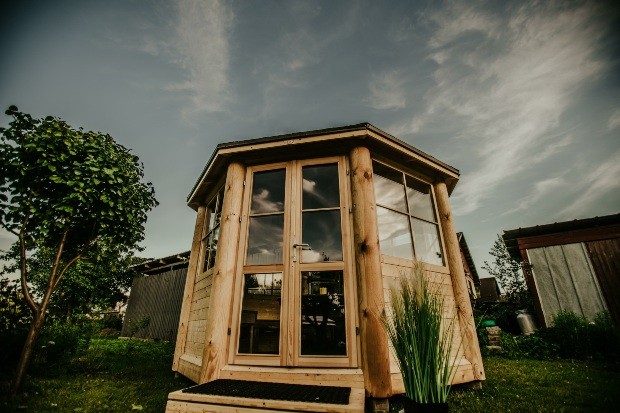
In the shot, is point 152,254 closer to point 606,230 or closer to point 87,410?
point 87,410

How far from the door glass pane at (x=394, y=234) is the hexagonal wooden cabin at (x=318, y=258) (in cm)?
2

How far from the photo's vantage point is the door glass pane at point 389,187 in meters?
4.07

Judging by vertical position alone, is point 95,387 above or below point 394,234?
below

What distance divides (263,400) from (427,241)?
336 cm

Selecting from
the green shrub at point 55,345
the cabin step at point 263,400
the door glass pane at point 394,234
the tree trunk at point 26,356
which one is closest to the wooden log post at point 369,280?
the door glass pane at point 394,234

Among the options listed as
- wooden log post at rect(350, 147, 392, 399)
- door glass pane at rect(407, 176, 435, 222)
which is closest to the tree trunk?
wooden log post at rect(350, 147, 392, 399)

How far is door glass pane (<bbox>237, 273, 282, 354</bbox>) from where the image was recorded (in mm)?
3283

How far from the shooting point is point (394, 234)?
390cm

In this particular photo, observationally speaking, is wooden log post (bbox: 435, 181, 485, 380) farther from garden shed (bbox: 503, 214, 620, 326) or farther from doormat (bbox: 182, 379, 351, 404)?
garden shed (bbox: 503, 214, 620, 326)

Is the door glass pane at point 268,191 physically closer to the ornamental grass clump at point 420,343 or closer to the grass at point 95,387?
the ornamental grass clump at point 420,343

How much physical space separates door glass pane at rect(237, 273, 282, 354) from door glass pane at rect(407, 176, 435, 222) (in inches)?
99.8

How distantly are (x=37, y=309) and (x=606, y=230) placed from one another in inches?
465

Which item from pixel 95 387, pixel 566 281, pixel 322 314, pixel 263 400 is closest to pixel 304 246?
pixel 322 314

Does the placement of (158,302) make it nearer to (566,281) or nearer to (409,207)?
(409,207)
